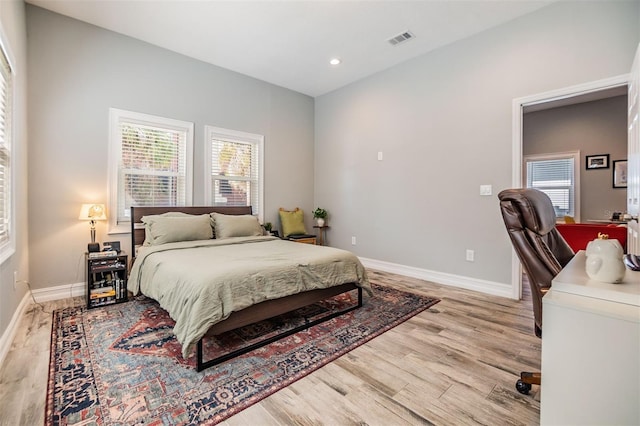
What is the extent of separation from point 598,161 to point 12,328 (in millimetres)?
8011

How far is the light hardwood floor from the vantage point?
149 cm

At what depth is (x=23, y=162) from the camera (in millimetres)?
2875

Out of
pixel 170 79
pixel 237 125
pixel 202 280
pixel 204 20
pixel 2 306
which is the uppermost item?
pixel 204 20

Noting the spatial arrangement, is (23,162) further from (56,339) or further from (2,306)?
(56,339)

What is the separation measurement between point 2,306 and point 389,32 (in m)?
4.35

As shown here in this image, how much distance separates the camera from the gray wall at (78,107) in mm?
3098

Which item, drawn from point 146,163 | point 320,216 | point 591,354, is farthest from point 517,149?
point 146,163

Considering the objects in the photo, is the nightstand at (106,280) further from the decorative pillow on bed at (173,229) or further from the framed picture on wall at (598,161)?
the framed picture on wall at (598,161)

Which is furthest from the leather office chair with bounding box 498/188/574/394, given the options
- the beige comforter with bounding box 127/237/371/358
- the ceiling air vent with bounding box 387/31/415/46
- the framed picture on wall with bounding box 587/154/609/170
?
the framed picture on wall with bounding box 587/154/609/170

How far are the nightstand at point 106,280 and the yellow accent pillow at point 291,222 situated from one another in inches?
94.3

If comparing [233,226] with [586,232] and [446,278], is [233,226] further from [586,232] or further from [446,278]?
[586,232]

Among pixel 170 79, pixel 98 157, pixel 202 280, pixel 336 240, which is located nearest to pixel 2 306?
pixel 202 280

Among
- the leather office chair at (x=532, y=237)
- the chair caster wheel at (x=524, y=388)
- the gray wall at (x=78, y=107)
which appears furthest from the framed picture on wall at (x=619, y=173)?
the gray wall at (x=78, y=107)

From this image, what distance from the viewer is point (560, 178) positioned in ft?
18.5
